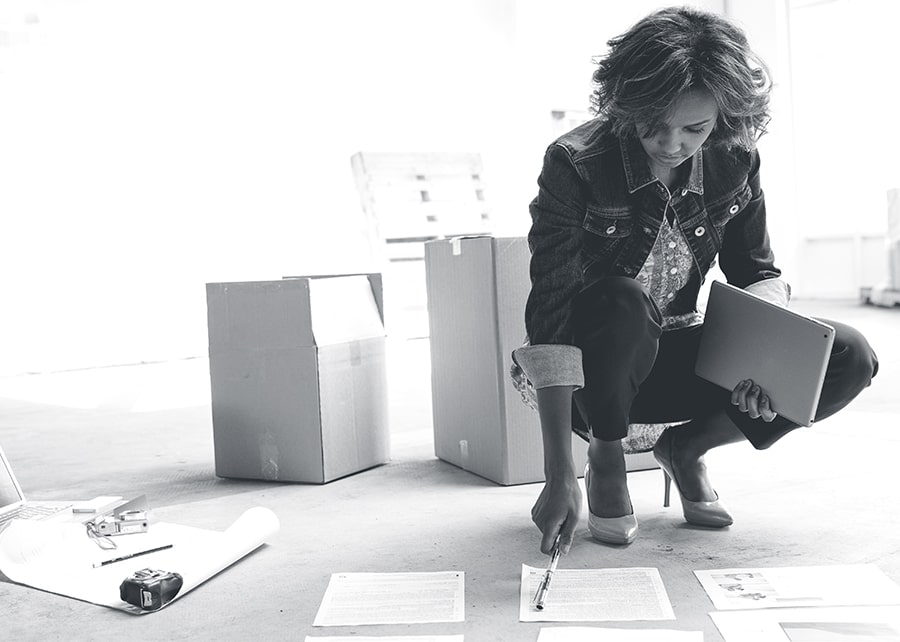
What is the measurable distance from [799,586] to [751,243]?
556 mm

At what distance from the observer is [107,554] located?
5.18 ft

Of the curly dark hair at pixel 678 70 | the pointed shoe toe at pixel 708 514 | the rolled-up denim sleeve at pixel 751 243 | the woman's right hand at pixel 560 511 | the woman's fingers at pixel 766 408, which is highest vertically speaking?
the curly dark hair at pixel 678 70

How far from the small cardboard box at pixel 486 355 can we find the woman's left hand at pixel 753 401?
597 millimetres

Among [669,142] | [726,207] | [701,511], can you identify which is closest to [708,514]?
[701,511]

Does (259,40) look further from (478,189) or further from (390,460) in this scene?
(390,460)

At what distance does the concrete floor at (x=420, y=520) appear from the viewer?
1304 millimetres

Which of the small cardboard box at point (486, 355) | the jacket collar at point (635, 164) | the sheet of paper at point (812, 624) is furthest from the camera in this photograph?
the small cardboard box at point (486, 355)

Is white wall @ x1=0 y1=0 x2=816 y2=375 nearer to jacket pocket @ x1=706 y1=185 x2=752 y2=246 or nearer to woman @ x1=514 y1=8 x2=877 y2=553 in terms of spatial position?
woman @ x1=514 y1=8 x2=877 y2=553

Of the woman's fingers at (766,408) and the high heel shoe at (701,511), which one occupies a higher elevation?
the woman's fingers at (766,408)

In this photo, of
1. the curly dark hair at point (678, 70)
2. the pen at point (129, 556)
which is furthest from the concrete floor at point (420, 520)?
the curly dark hair at point (678, 70)

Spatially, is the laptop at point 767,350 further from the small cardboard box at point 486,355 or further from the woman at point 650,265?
the small cardboard box at point 486,355

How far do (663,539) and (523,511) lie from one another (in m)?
0.31

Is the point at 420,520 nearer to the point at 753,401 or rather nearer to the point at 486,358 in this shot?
the point at 486,358

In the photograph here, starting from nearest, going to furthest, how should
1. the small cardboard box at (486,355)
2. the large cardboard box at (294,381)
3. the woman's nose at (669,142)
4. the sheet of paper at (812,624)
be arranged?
1. the sheet of paper at (812,624)
2. the woman's nose at (669,142)
3. the small cardboard box at (486,355)
4. the large cardboard box at (294,381)
